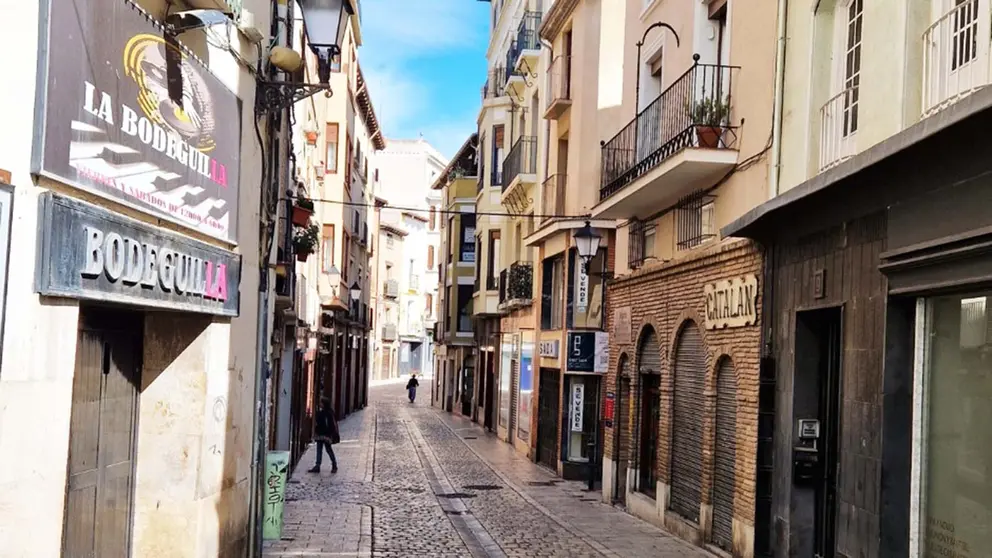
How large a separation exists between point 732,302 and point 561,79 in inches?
476

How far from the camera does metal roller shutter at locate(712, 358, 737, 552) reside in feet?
42.0

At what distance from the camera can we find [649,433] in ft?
57.2

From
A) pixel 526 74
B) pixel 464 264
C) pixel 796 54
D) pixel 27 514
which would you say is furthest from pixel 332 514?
pixel 464 264

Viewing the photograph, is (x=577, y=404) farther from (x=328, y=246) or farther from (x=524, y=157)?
(x=328, y=246)

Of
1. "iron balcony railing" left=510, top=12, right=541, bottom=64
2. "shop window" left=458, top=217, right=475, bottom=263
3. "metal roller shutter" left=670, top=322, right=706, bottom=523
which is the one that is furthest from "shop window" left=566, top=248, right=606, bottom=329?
"shop window" left=458, top=217, right=475, bottom=263

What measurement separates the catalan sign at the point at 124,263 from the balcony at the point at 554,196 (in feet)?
49.7

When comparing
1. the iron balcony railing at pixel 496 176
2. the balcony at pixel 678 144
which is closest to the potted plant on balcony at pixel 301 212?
the balcony at pixel 678 144

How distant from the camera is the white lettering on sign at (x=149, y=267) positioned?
20.2 feet

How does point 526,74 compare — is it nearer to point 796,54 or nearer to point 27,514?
point 796,54

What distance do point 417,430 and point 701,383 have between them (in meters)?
21.6

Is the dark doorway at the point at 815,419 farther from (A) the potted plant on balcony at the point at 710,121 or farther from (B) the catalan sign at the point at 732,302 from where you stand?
(A) the potted plant on balcony at the point at 710,121

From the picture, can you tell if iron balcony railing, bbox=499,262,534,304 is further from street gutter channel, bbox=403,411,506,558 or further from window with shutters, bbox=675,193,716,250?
window with shutters, bbox=675,193,716,250

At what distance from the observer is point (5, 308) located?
204 inches

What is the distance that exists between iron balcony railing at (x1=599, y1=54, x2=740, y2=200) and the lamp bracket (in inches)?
192
